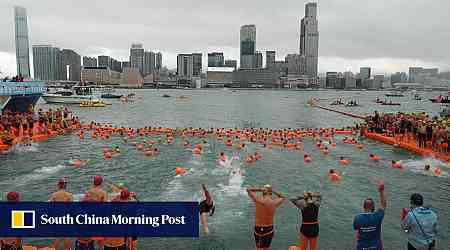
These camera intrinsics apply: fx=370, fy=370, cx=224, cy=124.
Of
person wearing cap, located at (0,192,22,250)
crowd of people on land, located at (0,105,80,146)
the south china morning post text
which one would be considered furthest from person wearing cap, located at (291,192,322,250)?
crowd of people on land, located at (0,105,80,146)

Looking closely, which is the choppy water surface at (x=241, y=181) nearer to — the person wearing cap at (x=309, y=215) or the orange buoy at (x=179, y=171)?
the orange buoy at (x=179, y=171)

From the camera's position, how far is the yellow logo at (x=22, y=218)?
7.57m

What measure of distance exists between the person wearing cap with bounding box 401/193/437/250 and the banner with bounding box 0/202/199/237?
14.4 feet

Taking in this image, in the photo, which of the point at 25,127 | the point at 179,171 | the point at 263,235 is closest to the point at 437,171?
the point at 179,171

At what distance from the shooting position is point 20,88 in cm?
3853

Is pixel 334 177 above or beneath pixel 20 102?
beneath

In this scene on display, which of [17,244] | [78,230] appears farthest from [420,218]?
[17,244]

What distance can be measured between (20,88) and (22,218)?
35.8 meters

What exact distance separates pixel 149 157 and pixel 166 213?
58.5ft

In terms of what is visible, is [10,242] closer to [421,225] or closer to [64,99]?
[421,225]

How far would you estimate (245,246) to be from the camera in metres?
11.0

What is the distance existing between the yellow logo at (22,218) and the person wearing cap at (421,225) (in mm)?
7598

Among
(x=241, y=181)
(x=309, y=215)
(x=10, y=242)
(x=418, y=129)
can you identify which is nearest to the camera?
(x=10, y=242)

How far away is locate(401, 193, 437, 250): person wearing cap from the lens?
281 inches
